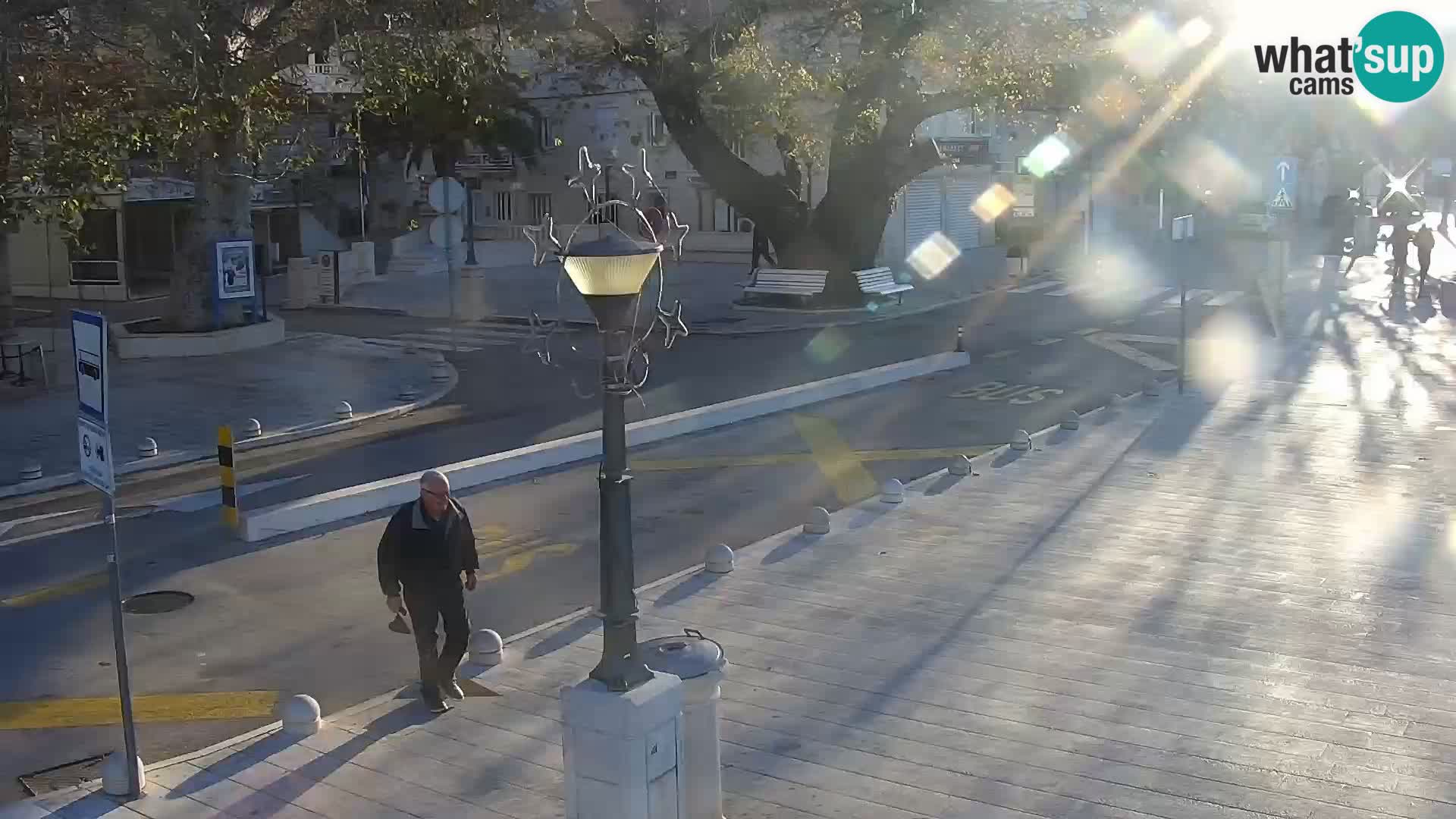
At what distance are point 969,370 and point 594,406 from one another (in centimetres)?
635

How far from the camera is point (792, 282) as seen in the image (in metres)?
32.3

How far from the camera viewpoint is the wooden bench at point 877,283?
3288cm

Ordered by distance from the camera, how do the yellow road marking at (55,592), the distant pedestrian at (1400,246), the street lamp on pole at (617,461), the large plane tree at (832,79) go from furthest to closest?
the distant pedestrian at (1400,246), the large plane tree at (832,79), the yellow road marking at (55,592), the street lamp on pole at (617,461)

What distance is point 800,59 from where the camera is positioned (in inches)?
1123

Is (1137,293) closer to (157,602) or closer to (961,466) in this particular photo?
(961,466)

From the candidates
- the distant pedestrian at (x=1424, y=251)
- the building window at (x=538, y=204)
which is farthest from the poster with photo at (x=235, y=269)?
the building window at (x=538, y=204)

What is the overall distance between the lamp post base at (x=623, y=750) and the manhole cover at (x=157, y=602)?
5.33 m

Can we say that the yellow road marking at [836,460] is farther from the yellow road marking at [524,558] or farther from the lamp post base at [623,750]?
the lamp post base at [623,750]

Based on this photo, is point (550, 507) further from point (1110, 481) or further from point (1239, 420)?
point (1239, 420)

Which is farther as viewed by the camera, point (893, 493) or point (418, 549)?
point (893, 493)

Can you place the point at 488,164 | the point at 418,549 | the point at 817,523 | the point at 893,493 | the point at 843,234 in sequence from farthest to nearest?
the point at 488,164
the point at 843,234
the point at 893,493
the point at 817,523
the point at 418,549

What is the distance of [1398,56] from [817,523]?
4194cm

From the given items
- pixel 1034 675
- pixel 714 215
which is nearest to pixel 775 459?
pixel 1034 675

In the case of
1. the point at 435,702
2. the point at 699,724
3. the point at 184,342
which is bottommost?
the point at 435,702
